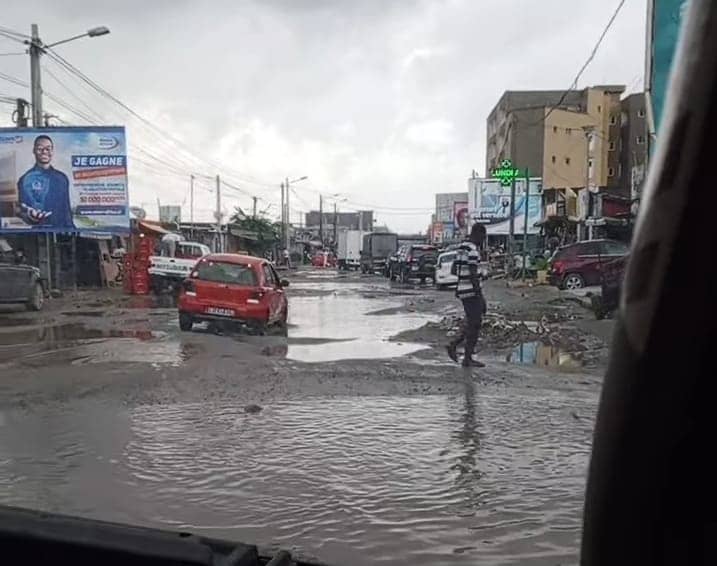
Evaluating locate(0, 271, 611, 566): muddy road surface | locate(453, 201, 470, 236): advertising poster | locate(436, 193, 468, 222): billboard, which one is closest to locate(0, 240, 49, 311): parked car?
locate(0, 271, 611, 566): muddy road surface

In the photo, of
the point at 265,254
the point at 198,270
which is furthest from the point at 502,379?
the point at 265,254

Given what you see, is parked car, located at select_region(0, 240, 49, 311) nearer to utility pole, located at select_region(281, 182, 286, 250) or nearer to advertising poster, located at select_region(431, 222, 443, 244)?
utility pole, located at select_region(281, 182, 286, 250)

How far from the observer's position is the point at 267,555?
2.54 metres

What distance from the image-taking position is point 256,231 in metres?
60.9

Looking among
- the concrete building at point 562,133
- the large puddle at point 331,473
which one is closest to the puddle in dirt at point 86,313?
the large puddle at point 331,473

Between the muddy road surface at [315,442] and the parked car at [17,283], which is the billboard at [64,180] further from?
the muddy road surface at [315,442]

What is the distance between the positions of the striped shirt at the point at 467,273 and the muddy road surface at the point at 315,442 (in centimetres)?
106

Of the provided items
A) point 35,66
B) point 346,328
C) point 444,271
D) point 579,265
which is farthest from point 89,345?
point 444,271

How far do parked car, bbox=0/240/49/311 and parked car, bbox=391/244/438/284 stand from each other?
767 inches

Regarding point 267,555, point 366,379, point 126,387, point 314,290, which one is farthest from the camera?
point 314,290

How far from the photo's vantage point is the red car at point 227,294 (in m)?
14.1

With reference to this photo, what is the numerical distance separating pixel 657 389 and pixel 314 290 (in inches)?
1156

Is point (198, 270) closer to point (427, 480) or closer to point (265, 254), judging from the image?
point (427, 480)

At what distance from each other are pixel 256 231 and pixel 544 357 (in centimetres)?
5060
